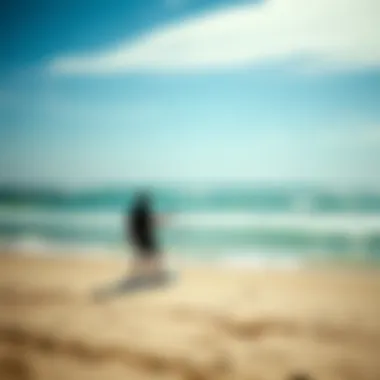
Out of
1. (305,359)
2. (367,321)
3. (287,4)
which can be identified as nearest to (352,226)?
(367,321)

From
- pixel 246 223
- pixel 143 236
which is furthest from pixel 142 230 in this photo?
pixel 246 223

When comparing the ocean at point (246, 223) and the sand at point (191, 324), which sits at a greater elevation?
the ocean at point (246, 223)

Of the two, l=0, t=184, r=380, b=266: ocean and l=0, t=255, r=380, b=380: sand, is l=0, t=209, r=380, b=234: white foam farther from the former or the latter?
l=0, t=255, r=380, b=380: sand

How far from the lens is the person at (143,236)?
1.42 meters

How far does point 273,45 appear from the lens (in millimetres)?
1430

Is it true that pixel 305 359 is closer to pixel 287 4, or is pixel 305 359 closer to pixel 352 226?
pixel 352 226

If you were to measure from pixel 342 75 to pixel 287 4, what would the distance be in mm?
223

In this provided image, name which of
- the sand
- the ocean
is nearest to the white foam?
the ocean

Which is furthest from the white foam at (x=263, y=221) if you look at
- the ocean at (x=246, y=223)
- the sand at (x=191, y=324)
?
the sand at (x=191, y=324)

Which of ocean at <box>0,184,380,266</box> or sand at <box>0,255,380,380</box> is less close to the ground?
ocean at <box>0,184,380,266</box>

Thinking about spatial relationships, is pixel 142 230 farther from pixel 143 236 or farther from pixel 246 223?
pixel 246 223

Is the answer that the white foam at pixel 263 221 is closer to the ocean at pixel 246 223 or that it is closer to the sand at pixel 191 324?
the ocean at pixel 246 223

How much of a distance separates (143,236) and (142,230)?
0.02 m

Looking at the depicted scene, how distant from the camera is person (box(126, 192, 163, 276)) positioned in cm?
142
